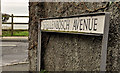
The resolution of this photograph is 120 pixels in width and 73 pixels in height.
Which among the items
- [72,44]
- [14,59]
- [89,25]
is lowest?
[14,59]

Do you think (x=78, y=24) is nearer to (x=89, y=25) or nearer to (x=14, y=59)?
(x=89, y=25)

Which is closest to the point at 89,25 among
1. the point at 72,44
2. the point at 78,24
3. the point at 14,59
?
the point at 78,24

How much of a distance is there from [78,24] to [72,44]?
292 millimetres

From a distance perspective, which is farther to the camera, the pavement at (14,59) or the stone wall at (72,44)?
the pavement at (14,59)

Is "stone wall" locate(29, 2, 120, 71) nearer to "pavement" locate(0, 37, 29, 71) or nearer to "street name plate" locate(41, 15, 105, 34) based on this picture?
"street name plate" locate(41, 15, 105, 34)

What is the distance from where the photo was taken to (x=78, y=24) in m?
1.21

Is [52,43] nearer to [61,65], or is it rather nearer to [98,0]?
[61,65]

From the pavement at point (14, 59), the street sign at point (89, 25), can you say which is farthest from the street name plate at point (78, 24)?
the pavement at point (14, 59)

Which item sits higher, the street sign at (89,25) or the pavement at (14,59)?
the street sign at (89,25)

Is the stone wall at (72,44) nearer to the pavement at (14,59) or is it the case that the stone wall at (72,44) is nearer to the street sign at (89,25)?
the street sign at (89,25)

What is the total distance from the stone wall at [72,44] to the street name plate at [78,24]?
9cm

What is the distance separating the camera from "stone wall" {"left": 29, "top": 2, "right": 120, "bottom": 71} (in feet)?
3.26

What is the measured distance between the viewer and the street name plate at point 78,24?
0.99 meters

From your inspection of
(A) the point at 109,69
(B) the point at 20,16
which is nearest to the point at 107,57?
(A) the point at 109,69
